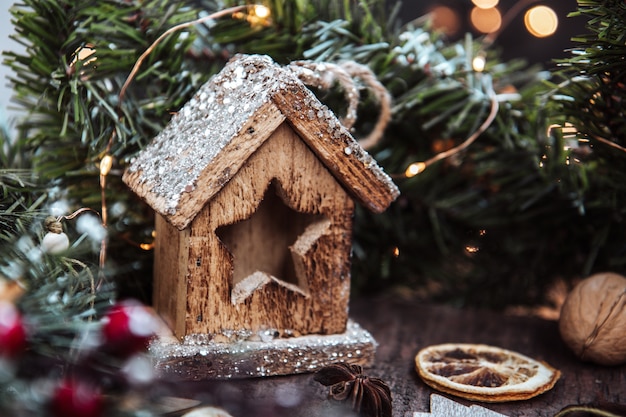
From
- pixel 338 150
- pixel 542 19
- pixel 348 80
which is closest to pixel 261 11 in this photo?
pixel 348 80

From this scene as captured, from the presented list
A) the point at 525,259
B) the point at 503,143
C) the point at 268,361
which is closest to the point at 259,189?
the point at 268,361

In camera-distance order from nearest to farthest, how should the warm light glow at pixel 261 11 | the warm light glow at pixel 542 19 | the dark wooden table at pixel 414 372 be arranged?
the dark wooden table at pixel 414 372, the warm light glow at pixel 261 11, the warm light glow at pixel 542 19

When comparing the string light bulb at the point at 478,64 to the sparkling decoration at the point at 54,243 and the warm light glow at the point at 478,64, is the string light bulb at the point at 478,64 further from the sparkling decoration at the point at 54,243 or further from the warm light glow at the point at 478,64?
the sparkling decoration at the point at 54,243

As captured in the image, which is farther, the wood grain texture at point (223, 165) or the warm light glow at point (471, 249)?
the warm light glow at point (471, 249)

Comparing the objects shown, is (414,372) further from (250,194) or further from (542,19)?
(542,19)

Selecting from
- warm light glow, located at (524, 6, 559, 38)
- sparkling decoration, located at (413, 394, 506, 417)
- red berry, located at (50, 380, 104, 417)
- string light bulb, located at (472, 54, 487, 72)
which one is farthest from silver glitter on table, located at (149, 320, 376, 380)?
warm light glow, located at (524, 6, 559, 38)

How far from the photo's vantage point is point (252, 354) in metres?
0.83

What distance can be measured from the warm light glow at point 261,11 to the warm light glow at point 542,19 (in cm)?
74

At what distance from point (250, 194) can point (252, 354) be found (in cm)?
21

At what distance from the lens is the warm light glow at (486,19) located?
1.63m

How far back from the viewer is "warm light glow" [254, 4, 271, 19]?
983 mm

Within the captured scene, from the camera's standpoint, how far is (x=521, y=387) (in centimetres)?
82

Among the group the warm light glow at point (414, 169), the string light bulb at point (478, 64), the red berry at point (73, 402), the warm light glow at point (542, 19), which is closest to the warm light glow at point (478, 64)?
the string light bulb at point (478, 64)

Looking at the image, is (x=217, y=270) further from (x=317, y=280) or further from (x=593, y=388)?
(x=593, y=388)
